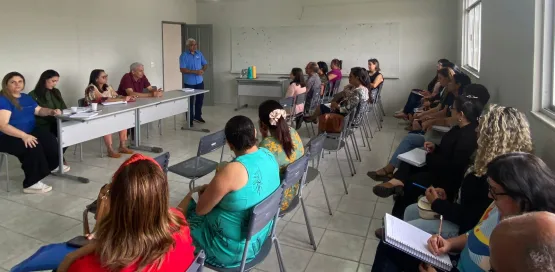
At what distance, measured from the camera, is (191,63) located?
6926 millimetres

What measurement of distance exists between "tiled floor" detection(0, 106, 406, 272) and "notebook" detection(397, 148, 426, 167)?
0.57 m

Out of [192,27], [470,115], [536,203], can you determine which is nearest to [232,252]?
[536,203]

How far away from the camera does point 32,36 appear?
17.5ft

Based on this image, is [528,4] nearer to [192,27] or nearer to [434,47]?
[434,47]

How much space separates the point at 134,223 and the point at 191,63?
20.2ft

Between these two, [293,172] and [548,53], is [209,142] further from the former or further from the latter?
[548,53]

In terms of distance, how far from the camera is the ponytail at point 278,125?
251 centimetres

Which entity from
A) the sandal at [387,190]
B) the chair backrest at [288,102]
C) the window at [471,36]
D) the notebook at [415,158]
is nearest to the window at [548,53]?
the notebook at [415,158]

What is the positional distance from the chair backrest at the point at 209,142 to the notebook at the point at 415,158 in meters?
1.38

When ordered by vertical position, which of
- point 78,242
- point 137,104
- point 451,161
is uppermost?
point 137,104

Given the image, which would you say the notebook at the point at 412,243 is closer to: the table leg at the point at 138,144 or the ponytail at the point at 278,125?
the ponytail at the point at 278,125

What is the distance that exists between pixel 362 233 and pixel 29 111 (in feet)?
11.0

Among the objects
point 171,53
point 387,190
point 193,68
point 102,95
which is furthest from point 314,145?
point 171,53

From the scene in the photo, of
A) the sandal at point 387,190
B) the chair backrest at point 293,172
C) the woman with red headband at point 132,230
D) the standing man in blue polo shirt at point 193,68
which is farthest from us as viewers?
the standing man in blue polo shirt at point 193,68
